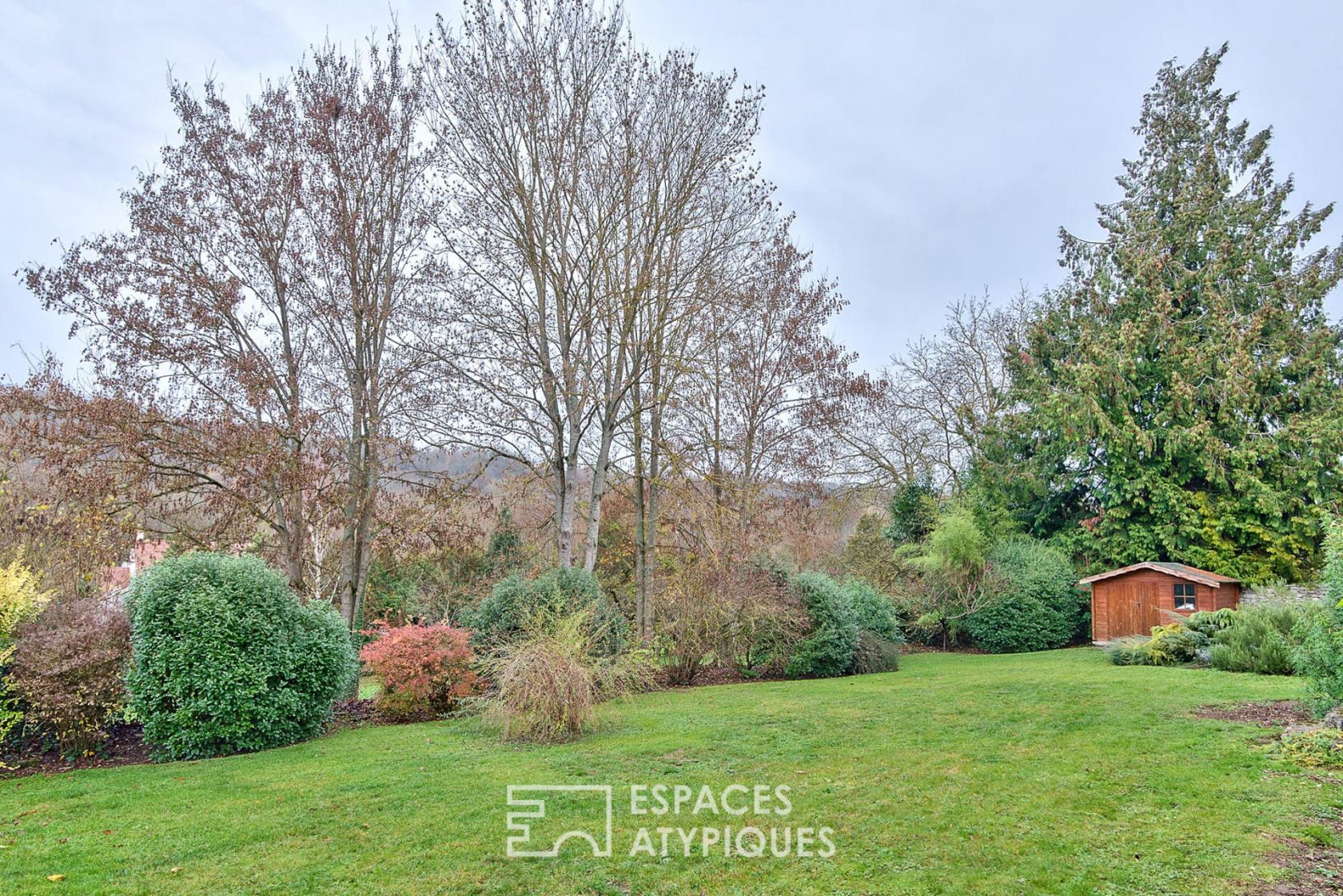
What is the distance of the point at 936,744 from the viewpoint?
675 centimetres

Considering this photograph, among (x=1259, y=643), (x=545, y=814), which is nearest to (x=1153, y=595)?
(x=1259, y=643)

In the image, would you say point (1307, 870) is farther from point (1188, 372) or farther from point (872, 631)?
point (1188, 372)

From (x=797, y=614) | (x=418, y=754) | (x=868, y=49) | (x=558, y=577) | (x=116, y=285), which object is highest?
(x=868, y=49)

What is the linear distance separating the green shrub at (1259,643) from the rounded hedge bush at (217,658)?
13608mm

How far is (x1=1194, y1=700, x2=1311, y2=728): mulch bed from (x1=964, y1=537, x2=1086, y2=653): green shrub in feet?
35.1

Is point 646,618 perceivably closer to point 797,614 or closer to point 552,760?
point 797,614

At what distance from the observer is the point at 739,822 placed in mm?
4723

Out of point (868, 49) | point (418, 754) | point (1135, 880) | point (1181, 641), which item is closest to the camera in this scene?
point (1135, 880)

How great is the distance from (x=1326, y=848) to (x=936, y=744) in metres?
3.06

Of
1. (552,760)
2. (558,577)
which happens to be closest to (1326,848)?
(552,760)

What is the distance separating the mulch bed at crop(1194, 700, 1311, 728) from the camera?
22.8 feet

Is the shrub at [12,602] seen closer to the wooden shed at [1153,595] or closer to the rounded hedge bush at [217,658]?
the rounded hedge bush at [217,658]

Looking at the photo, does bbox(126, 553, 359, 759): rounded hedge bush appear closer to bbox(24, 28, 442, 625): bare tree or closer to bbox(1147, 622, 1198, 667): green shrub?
bbox(24, 28, 442, 625): bare tree

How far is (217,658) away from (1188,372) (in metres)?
23.1
